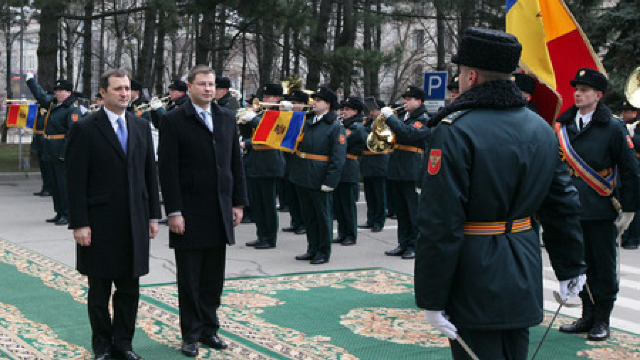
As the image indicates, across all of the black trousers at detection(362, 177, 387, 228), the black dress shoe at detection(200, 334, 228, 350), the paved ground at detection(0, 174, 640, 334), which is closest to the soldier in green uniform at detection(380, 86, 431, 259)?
the paved ground at detection(0, 174, 640, 334)

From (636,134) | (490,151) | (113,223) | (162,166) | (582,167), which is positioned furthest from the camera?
(636,134)

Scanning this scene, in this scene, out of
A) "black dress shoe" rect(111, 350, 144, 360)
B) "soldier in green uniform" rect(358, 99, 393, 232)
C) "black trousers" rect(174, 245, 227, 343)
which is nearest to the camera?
"black dress shoe" rect(111, 350, 144, 360)

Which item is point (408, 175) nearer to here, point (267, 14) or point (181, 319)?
point (181, 319)

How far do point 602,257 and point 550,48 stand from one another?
1.90 metres

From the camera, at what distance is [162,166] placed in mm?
5977

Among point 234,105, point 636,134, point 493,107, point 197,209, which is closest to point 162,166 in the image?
point 197,209

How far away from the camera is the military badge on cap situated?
11.3ft

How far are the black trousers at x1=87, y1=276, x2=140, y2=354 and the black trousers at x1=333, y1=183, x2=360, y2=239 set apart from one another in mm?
6322

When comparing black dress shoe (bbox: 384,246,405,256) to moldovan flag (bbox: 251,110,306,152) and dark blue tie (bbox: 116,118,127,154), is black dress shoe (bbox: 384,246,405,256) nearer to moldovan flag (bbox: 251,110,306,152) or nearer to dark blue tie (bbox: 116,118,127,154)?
moldovan flag (bbox: 251,110,306,152)

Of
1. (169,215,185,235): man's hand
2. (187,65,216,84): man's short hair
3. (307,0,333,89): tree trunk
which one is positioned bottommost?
(169,215,185,235): man's hand

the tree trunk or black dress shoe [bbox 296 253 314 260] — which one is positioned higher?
the tree trunk

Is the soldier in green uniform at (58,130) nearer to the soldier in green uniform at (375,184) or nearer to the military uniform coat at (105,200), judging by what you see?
the soldier in green uniform at (375,184)

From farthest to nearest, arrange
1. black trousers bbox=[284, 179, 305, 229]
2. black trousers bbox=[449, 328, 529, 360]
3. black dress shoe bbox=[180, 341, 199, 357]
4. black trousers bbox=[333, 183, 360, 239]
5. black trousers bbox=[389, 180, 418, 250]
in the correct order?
black trousers bbox=[284, 179, 305, 229] → black trousers bbox=[333, 183, 360, 239] → black trousers bbox=[389, 180, 418, 250] → black dress shoe bbox=[180, 341, 199, 357] → black trousers bbox=[449, 328, 529, 360]

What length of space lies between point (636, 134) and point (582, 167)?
6747 mm
